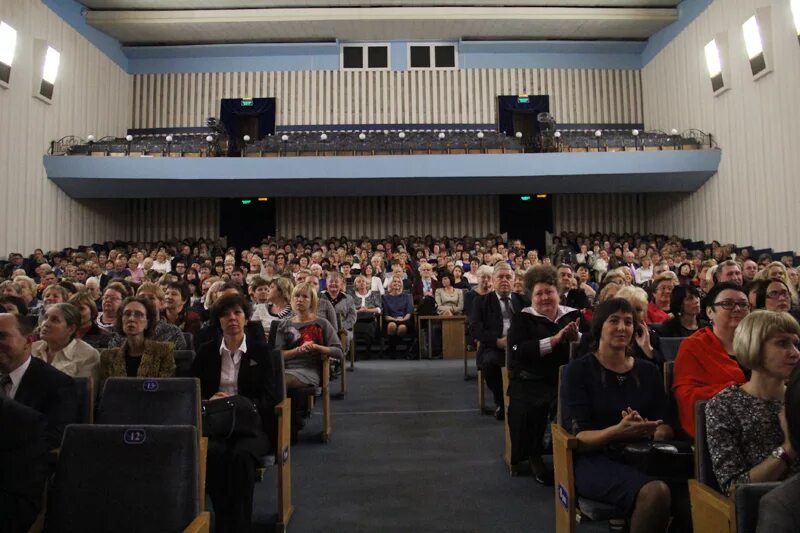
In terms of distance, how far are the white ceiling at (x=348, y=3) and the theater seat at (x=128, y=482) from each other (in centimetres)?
1183

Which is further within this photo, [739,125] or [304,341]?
[739,125]

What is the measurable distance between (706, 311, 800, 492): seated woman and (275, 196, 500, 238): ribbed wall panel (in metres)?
12.4

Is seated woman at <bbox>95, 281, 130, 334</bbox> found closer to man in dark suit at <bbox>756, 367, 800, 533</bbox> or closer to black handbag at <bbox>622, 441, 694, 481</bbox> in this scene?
black handbag at <bbox>622, 441, 694, 481</bbox>

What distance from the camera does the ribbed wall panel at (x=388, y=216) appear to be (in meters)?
14.0

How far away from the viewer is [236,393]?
2.74m

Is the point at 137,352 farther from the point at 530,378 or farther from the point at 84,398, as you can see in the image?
the point at 530,378

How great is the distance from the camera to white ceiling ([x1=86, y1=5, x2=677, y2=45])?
12.1m

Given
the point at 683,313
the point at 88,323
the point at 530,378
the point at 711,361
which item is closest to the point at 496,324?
the point at 530,378

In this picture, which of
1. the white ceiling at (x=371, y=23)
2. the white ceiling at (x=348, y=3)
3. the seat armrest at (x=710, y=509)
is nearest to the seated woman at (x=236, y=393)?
the seat armrest at (x=710, y=509)

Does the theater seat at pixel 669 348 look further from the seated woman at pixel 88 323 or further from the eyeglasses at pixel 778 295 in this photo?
the seated woman at pixel 88 323

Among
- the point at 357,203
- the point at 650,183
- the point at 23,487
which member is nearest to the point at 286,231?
the point at 357,203

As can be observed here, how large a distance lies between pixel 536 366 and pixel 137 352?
201 centimetres

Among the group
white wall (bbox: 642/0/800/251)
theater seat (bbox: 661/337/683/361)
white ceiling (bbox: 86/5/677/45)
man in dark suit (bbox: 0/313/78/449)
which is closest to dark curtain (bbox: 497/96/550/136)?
white ceiling (bbox: 86/5/677/45)

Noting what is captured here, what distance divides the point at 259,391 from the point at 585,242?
985cm
